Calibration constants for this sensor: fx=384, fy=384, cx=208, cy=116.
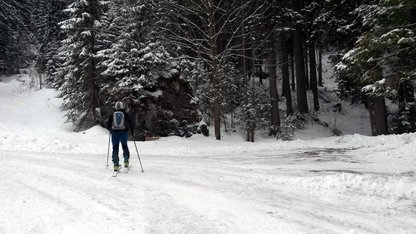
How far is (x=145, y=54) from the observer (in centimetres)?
1966

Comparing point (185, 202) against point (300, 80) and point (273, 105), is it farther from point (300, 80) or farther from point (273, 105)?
point (300, 80)

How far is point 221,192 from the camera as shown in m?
8.23

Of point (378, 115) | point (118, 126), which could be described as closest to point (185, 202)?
point (118, 126)

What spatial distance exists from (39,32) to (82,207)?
5376cm

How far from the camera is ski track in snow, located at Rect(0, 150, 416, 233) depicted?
6.18 m

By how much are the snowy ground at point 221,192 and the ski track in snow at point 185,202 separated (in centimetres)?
2

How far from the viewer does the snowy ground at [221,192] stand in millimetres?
6270

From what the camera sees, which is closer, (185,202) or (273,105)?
(185,202)

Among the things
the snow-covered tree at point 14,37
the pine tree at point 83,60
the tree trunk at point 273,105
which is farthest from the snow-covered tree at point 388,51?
the snow-covered tree at point 14,37

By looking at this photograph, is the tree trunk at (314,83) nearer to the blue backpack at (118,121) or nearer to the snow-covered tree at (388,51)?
the snow-covered tree at (388,51)

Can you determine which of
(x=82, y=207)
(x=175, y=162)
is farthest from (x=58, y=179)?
(x=175, y=162)

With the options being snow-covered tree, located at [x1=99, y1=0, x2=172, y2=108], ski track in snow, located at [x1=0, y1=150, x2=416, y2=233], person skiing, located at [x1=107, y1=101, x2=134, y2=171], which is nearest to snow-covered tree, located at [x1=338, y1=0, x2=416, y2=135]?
ski track in snow, located at [x1=0, y1=150, x2=416, y2=233]

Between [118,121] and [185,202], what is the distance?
3.84 m

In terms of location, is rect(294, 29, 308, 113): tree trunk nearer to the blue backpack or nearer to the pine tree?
the pine tree
